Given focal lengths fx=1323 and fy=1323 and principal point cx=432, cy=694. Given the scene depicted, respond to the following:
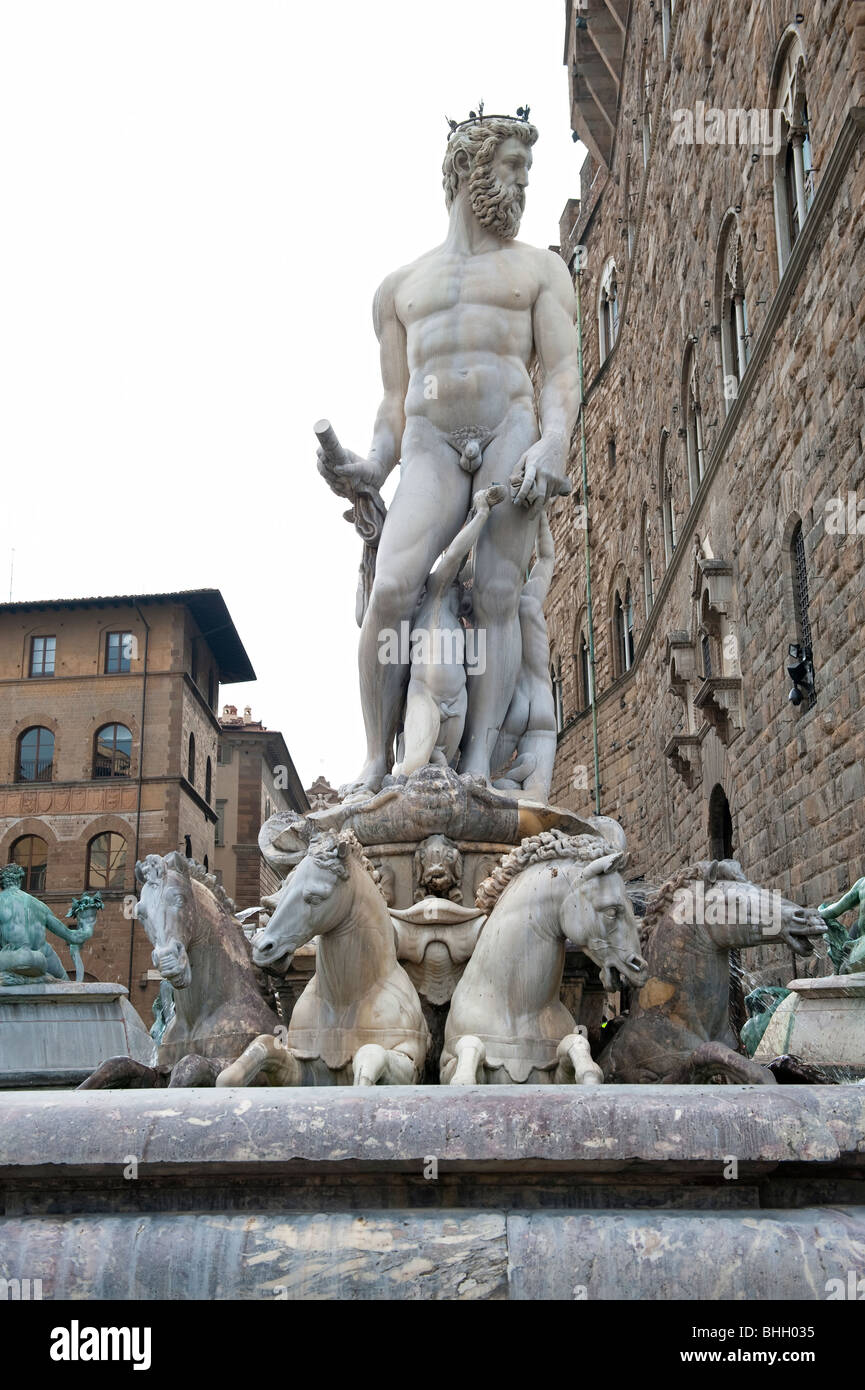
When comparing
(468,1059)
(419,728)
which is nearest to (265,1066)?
(468,1059)

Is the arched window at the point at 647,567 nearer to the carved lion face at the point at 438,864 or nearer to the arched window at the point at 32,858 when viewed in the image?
the carved lion face at the point at 438,864

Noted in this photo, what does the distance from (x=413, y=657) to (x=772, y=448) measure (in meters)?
9.18

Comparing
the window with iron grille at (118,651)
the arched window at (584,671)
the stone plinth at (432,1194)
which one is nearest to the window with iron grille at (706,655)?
the arched window at (584,671)

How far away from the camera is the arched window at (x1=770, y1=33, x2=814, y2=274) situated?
42.3ft

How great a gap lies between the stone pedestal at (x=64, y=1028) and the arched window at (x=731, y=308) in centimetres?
1061

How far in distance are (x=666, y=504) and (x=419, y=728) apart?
17.8 metres

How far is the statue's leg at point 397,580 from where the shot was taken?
6.07 metres

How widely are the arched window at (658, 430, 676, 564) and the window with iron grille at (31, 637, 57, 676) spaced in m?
25.1

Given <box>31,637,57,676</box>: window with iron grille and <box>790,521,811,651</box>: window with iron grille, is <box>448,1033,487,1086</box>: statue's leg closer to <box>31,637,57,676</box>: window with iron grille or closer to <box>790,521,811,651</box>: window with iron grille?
<box>790,521,811,651</box>: window with iron grille

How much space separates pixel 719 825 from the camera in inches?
722

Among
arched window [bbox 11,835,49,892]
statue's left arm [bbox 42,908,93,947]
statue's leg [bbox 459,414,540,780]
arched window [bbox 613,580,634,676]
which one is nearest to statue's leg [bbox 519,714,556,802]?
statue's leg [bbox 459,414,540,780]

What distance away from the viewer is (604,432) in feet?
97.3

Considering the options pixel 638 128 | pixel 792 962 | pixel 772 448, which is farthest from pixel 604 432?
pixel 792 962

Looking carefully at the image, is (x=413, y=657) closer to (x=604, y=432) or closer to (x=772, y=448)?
(x=772, y=448)
